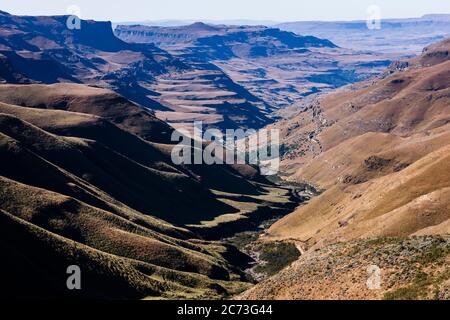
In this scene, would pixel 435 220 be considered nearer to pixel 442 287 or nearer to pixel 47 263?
pixel 442 287
